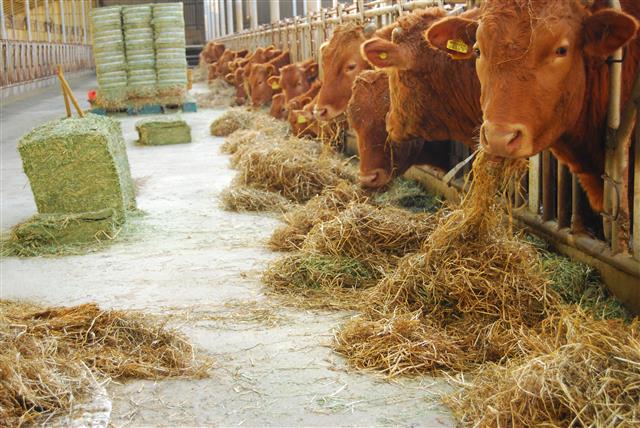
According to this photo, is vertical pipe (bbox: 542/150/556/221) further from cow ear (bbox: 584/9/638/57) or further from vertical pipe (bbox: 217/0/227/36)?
vertical pipe (bbox: 217/0/227/36)

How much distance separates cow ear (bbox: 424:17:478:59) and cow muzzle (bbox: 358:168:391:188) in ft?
7.64

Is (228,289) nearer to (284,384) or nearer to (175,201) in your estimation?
(284,384)

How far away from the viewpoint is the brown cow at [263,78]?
16.2 m

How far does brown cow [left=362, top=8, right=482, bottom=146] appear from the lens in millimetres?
5609

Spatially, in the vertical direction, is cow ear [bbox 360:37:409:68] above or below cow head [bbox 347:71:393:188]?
above

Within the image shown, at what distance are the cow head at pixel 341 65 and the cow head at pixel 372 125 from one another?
1301 mm

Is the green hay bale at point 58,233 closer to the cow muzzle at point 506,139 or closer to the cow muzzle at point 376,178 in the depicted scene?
the cow muzzle at point 376,178

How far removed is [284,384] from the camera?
11.7 ft

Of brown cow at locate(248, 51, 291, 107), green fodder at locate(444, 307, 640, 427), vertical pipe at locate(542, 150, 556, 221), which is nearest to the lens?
green fodder at locate(444, 307, 640, 427)

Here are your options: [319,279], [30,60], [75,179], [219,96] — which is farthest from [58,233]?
[30,60]

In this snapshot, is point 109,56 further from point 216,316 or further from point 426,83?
point 216,316

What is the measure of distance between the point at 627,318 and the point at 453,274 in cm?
90

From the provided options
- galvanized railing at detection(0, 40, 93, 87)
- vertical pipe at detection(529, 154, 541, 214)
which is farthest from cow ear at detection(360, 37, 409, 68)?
galvanized railing at detection(0, 40, 93, 87)

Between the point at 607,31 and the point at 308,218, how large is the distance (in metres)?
3.17
